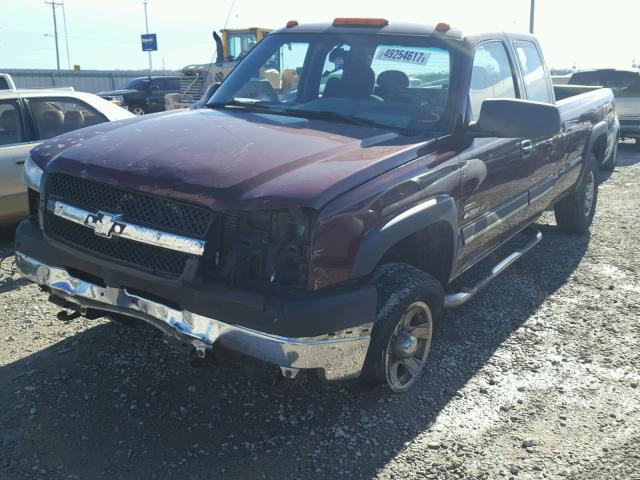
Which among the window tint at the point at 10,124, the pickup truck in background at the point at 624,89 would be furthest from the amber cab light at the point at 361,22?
the pickup truck in background at the point at 624,89

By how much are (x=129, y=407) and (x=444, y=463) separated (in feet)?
5.31

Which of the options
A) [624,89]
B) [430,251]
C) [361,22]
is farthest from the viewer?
[624,89]

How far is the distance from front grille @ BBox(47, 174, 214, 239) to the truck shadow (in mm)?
781

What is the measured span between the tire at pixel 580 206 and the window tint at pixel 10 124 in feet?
17.8

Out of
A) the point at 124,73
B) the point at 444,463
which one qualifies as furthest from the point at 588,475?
the point at 124,73

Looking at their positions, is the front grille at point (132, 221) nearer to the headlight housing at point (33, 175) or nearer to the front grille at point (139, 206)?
the front grille at point (139, 206)

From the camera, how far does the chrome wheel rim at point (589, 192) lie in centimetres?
642

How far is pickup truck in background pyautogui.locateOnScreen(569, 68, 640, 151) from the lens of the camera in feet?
42.0

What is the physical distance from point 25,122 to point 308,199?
15.0ft

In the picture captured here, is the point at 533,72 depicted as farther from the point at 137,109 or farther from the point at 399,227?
the point at 137,109

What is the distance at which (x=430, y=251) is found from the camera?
141 inches

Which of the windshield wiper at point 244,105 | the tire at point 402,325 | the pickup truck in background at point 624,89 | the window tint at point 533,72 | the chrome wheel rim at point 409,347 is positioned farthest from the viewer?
the pickup truck in background at point 624,89

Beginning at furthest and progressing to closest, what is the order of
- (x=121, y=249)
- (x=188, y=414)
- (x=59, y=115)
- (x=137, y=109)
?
1. (x=137, y=109)
2. (x=59, y=115)
3. (x=188, y=414)
4. (x=121, y=249)

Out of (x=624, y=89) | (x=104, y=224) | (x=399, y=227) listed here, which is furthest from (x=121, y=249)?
(x=624, y=89)
